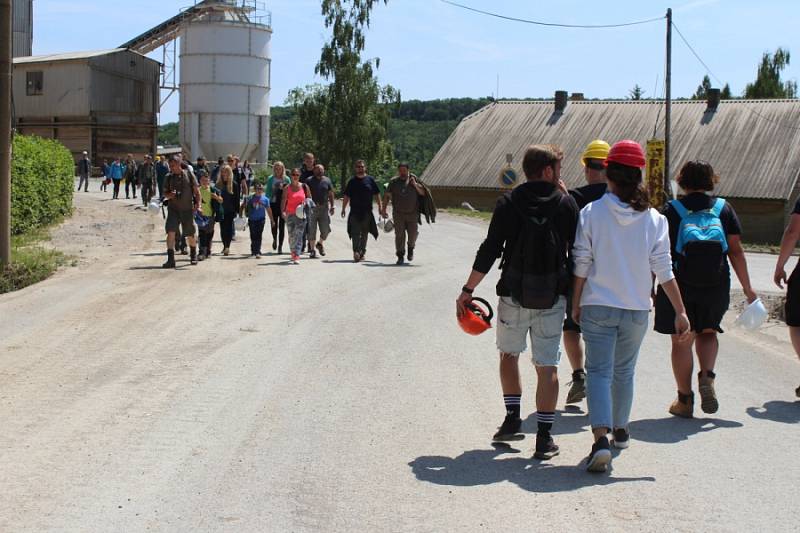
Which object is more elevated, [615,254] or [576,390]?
[615,254]

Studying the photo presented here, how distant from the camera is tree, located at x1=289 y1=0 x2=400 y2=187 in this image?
2594 inches

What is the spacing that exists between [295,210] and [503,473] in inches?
553

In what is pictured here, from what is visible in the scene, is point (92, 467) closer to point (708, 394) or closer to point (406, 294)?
point (708, 394)

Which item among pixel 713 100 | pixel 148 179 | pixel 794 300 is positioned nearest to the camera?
pixel 794 300

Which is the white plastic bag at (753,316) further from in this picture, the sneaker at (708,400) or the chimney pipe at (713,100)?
the chimney pipe at (713,100)

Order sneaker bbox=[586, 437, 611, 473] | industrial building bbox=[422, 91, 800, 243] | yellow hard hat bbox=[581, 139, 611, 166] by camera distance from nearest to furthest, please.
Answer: sneaker bbox=[586, 437, 611, 473]
yellow hard hat bbox=[581, 139, 611, 166]
industrial building bbox=[422, 91, 800, 243]

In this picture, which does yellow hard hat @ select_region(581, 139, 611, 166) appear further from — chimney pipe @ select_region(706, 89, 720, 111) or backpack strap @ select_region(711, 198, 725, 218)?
chimney pipe @ select_region(706, 89, 720, 111)

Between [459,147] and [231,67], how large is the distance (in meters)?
15.3

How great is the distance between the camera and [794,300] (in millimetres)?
8812

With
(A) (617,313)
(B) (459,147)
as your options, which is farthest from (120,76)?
(A) (617,313)

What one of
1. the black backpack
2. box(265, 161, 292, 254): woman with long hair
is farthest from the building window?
the black backpack

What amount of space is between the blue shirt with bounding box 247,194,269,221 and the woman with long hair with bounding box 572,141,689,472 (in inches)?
570

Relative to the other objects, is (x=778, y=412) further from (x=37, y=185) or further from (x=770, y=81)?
Answer: (x=770, y=81)

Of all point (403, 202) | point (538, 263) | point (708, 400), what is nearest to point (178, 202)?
point (403, 202)
